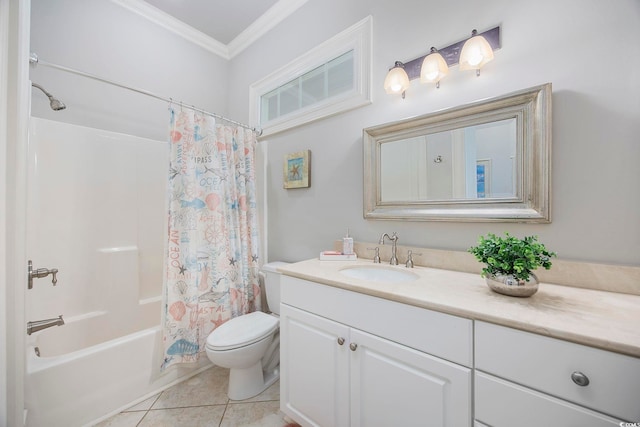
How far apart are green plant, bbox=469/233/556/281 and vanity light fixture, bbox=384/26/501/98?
0.84 meters

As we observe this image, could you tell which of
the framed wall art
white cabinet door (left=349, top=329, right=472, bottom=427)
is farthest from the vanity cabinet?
the framed wall art

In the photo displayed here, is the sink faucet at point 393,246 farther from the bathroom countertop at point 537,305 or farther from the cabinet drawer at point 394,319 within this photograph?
the cabinet drawer at point 394,319

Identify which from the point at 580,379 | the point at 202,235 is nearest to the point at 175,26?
the point at 202,235

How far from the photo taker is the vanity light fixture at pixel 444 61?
3.64ft

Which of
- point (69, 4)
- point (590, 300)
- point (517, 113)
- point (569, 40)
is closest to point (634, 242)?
point (590, 300)

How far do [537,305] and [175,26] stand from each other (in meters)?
3.21

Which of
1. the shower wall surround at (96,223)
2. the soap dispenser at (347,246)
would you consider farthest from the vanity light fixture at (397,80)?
the shower wall surround at (96,223)

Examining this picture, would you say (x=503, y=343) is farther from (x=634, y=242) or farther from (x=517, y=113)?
(x=517, y=113)

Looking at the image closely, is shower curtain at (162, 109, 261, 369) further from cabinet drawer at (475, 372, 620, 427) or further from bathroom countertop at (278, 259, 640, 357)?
cabinet drawer at (475, 372, 620, 427)

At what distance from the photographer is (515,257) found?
2.77ft

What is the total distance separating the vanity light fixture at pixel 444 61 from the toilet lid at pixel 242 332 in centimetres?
161

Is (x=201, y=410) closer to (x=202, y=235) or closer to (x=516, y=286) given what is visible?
(x=202, y=235)

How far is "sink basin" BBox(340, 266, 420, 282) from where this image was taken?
1280 mm

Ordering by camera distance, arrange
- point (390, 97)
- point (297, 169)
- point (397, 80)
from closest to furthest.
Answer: point (397, 80), point (390, 97), point (297, 169)
